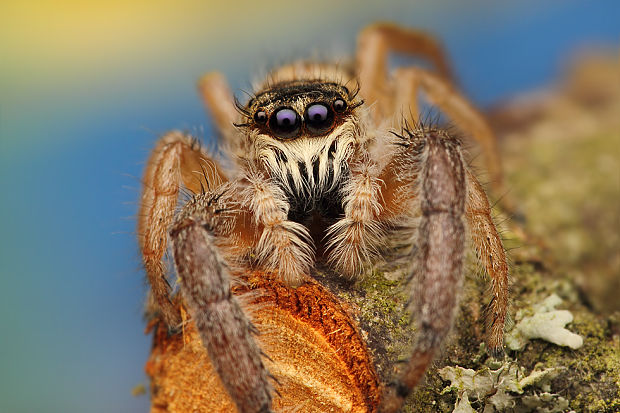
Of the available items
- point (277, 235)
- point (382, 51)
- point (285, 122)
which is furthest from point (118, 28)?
point (277, 235)

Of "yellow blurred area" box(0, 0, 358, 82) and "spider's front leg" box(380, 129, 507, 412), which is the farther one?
"yellow blurred area" box(0, 0, 358, 82)

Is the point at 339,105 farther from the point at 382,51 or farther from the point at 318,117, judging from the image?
the point at 382,51

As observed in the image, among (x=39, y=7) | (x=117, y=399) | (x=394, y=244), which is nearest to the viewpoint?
(x=394, y=244)

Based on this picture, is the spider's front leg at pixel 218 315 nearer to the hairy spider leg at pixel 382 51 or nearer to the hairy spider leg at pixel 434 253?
the hairy spider leg at pixel 434 253

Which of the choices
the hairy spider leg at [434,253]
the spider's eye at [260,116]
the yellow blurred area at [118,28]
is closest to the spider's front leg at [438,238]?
the hairy spider leg at [434,253]

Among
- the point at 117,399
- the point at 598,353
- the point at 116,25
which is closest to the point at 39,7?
the point at 116,25

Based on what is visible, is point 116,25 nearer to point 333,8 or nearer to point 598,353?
point 333,8

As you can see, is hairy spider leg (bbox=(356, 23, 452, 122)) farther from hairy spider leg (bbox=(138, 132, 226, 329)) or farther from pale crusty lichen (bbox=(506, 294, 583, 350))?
pale crusty lichen (bbox=(506, 294, 583, 350))

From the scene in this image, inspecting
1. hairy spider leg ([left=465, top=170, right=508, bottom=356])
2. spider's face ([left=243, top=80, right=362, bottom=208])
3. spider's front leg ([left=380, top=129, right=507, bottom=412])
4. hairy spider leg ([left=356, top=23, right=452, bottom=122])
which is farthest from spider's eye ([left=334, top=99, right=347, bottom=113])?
hairy spider leg ([left=356, top=23, right=452, bottom=122])
